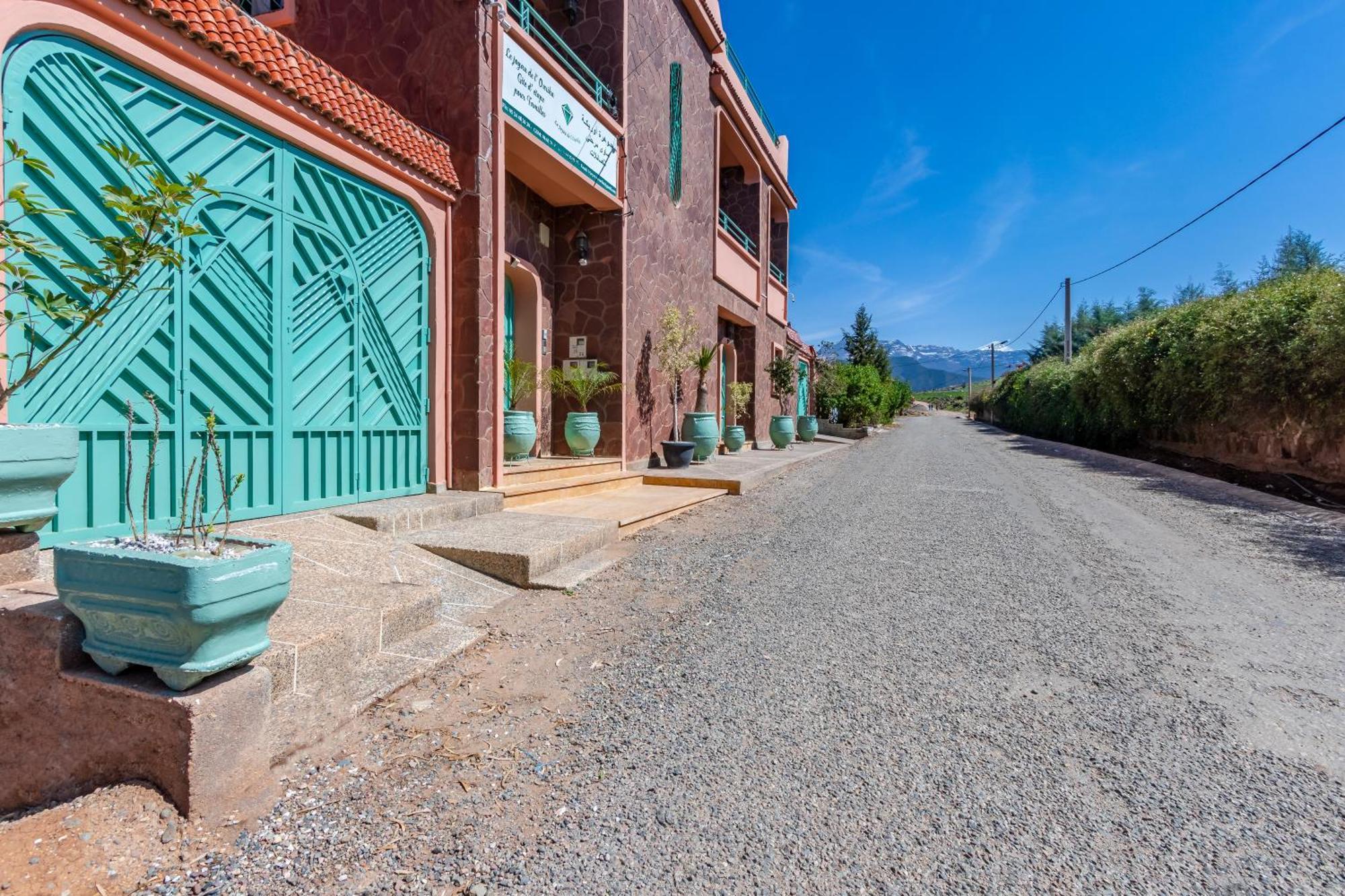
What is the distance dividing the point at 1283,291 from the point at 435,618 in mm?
12898

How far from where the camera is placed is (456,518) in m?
5.07

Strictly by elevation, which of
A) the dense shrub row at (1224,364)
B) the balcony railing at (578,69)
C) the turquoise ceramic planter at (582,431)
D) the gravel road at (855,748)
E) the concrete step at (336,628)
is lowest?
the gravel road at (855,748)

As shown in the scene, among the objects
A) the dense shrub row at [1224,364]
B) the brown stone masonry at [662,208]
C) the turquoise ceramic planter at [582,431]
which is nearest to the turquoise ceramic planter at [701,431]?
the brown stone masonry at [662,208]

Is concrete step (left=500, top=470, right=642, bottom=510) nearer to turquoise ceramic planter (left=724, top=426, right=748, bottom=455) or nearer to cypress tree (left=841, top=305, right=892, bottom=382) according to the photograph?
turquoise ceramic planter (left=724, top=426, right=748, bottom=455)

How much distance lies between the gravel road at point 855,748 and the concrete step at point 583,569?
129 mm

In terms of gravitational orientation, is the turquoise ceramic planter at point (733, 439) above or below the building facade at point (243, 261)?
below

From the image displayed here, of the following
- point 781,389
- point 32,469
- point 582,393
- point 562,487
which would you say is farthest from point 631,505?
point 781,389

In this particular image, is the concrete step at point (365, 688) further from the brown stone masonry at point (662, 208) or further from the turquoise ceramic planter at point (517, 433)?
the brown stone masonry at point (662, 208)

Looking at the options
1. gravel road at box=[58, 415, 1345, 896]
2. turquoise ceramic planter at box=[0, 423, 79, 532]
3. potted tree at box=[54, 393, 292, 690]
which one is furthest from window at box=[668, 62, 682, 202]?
potted tree at box=[54, 393, 292, 690]

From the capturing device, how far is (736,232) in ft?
48.6

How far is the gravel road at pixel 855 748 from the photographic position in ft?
5.10

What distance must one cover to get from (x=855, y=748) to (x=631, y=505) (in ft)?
15.6

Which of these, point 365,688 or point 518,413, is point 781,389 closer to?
point 518,413

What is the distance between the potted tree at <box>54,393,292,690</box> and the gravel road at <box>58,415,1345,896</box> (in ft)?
1.75
